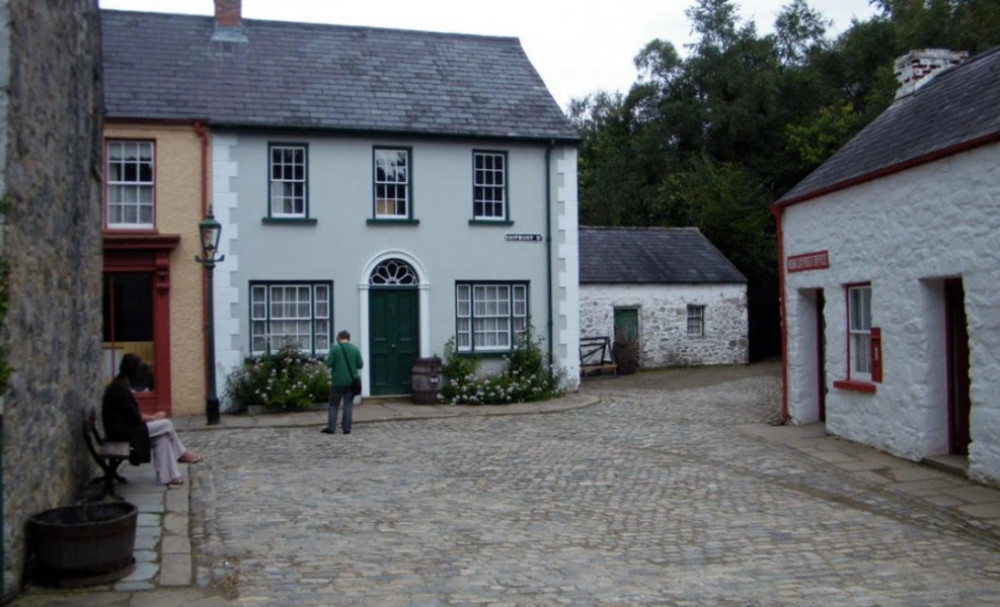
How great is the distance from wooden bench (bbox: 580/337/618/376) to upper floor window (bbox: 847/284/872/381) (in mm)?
13439

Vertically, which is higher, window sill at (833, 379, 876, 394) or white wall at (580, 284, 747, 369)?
white wall at (580, 284, 747, 369)

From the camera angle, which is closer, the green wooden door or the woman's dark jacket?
the woman's dark jacket

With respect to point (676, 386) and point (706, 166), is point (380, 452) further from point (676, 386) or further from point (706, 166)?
point (706, 166)

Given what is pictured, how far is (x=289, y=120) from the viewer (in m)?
18.8

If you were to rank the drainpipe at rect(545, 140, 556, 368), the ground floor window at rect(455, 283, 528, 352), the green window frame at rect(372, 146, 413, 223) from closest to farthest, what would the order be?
the green window frame at rect(372, 146, 413, 223)
the ground floor window at rect(455, 283, 528, 352)
the drainpipe at rect(545, 140, 556, 368)

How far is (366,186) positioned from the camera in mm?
19391

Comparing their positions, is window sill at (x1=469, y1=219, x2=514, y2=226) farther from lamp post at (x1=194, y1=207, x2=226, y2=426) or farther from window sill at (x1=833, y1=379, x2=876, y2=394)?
window sill at (x1=833, y1=379, x2=876, y2=394)

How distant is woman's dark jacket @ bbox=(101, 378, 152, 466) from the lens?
9.98 meters

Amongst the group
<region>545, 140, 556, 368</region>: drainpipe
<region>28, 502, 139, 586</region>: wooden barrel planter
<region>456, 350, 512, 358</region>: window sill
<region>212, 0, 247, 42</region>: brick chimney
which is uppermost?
<region>212, 0, 247, 42</region>: brick chimney

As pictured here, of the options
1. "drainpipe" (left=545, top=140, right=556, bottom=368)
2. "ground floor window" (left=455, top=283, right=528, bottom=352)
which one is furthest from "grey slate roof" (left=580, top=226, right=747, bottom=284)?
"ground floor window" (left=455, top=283, right=528, bottom=352)

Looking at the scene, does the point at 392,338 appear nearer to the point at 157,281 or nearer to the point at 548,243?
the point at 548,243

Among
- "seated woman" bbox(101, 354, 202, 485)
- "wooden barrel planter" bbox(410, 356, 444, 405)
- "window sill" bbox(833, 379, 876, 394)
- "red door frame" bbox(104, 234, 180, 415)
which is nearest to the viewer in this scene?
"seated woman" bbox(101, 354, 202, 485)

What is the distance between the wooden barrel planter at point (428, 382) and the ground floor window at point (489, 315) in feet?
3.66

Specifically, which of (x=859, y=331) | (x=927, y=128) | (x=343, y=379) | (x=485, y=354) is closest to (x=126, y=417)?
(x=343, y=379)
